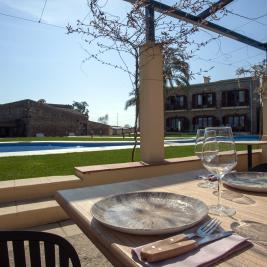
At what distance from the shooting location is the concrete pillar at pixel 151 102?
3756 mm

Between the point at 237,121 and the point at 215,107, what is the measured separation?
2453mm

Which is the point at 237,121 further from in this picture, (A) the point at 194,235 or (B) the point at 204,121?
(A) the point at 194,235

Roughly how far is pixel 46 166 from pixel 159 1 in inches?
139

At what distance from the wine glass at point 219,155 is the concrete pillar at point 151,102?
2.71 m

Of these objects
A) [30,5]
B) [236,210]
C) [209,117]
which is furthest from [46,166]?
[209,117]

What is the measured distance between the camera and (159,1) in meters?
4.31

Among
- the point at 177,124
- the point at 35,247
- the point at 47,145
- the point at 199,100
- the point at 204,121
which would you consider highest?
the point at 199,100

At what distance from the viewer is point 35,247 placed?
0.98 metres

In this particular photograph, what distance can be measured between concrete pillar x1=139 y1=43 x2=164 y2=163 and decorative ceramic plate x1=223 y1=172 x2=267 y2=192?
2.30 metres

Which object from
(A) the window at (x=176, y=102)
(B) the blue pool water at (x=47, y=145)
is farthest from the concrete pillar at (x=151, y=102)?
(A) the window at (x=176, y=102)

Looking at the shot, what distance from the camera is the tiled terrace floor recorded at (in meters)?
2.24

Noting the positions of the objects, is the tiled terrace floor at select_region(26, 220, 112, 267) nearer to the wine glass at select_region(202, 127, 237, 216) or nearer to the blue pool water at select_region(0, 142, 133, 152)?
the wine glass at select_region(202, 127, 237, 216)

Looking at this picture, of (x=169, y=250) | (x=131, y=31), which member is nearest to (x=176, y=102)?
(x=131, y=31)

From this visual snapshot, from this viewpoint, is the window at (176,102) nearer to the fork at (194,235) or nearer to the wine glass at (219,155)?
the wine glass at (219,155)
